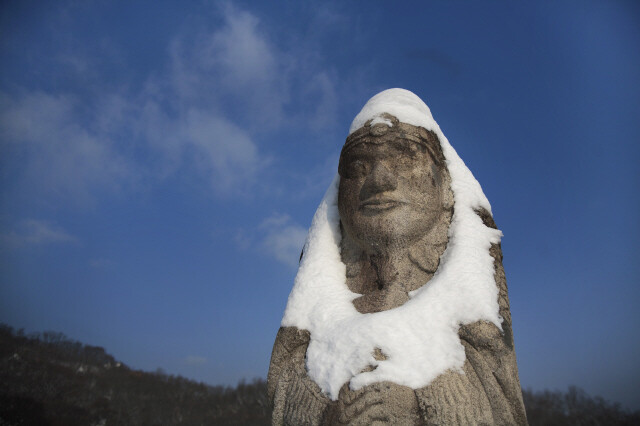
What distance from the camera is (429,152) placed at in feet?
11.2

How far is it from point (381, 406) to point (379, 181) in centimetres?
158

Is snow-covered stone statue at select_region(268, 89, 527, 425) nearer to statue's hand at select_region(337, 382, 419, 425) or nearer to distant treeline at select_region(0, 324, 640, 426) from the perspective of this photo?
statue's hand at select_region(337, 382, 419, 425)

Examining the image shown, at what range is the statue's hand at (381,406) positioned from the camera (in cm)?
222

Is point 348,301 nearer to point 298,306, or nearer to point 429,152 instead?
point 298,306

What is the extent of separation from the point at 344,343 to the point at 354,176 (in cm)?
143

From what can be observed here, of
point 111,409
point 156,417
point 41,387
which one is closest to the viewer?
point 41,387

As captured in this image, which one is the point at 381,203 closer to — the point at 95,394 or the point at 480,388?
the point at 480,388

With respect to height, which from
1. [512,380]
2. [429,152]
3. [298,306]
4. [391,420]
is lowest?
[391,420]

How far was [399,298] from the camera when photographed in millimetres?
2883

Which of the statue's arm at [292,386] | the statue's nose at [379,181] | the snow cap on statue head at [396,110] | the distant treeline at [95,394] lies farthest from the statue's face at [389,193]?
the distant treeline at [95,394]

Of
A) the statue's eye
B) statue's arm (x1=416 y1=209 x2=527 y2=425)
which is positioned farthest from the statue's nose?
statue's arm (x1=416 y1=209 x2=527 y2=425)

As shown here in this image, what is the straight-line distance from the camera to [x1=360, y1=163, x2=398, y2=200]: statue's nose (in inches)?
123

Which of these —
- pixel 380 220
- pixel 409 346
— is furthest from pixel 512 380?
pixel 380 220

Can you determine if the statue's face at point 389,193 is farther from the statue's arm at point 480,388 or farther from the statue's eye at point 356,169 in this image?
the statue's arm at point 480,388
